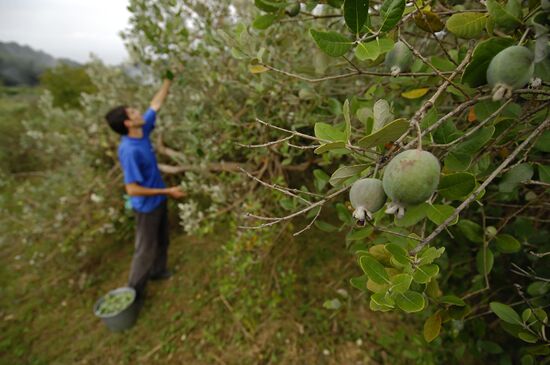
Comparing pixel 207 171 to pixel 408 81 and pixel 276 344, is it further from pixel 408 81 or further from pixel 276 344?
pixel 408 81

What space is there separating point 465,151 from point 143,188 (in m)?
2.63

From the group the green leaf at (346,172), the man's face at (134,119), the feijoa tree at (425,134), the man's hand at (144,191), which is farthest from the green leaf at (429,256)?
the man's face at (134,119)

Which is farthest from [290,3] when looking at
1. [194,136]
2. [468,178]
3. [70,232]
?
[70,232]

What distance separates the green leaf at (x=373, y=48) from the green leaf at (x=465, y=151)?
0.28 m

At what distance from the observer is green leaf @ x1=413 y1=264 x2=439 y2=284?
1.94 feet

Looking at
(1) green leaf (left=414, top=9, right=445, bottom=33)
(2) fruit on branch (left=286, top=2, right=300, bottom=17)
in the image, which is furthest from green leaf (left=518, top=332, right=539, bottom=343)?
(2) fruit on branch (left=286, top=2, right=300, bottom=17)

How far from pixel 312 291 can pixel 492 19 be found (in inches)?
98.1

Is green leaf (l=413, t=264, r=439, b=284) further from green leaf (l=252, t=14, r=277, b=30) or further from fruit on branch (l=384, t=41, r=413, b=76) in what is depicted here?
green leaf (l=252, t=14, r=277, b=30)

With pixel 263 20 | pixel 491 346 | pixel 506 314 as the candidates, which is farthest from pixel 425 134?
pixel 491 346

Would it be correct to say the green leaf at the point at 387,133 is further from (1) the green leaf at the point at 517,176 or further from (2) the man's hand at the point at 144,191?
(2) the man's hand at the point at 144,191

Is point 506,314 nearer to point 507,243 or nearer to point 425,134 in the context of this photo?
point 507,243

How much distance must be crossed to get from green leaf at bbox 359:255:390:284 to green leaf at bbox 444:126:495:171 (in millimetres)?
291

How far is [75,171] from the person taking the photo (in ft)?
12.2

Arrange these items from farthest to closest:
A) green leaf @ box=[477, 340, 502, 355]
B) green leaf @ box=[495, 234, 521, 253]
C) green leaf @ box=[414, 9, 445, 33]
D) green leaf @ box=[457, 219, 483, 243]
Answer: green leaf @ box=[477, 340, 502, 355] < green leaf @ box=[457, 219, 483, 243] < green leaf @ box=[495, 234, 521, 253] < green leaf @ box=[414, 9, 445, 33]
